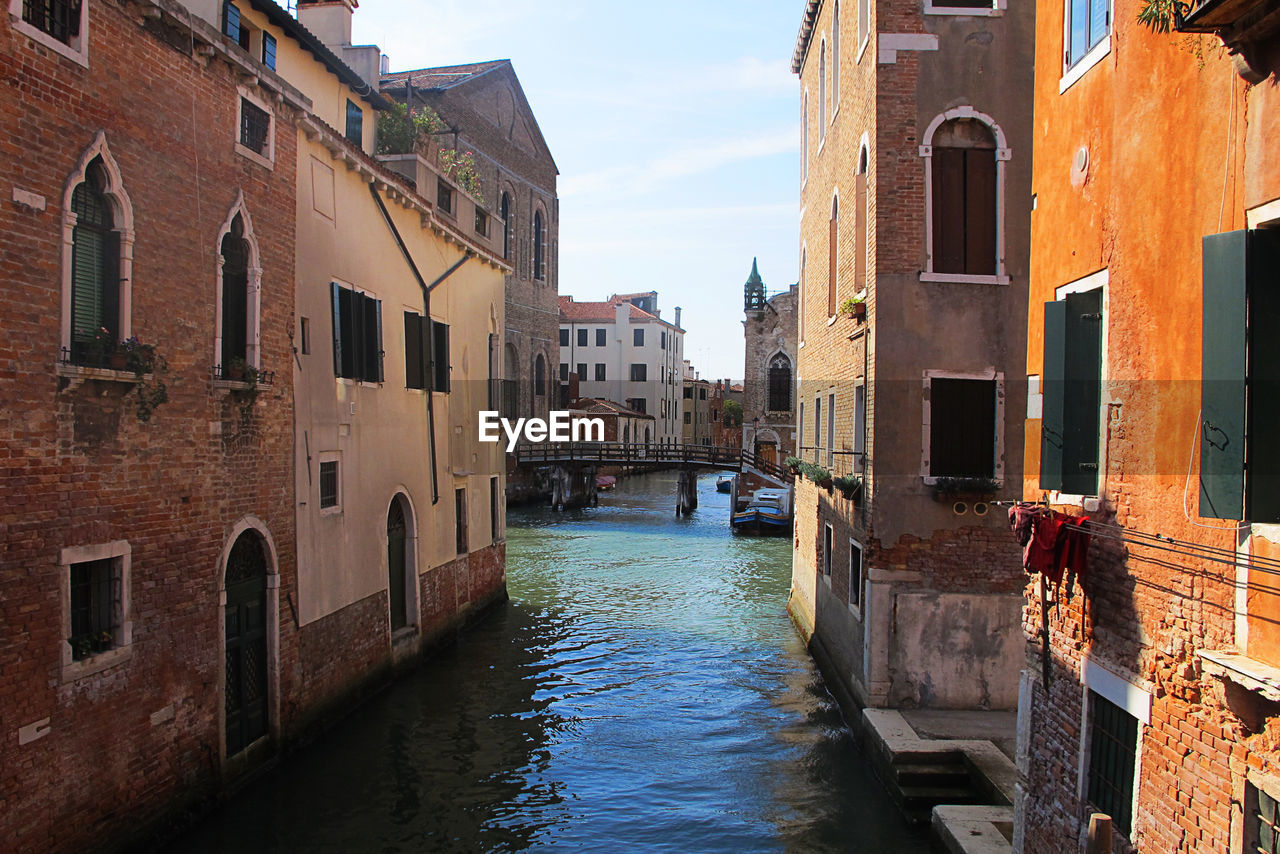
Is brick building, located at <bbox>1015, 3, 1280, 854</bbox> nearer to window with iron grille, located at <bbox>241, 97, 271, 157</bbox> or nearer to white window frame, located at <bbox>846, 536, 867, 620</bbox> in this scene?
white window frame, located at <bbox>846, 536, 867, 620</bbox>

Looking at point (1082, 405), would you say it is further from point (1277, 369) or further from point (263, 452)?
point (263, 452)

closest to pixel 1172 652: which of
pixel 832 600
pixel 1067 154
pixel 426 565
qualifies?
pixel 1067 154

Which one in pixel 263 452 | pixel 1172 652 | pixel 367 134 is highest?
pixel 367 134

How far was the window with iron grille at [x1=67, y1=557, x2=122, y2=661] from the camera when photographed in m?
6.76

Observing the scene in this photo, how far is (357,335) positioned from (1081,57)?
8.52 meters

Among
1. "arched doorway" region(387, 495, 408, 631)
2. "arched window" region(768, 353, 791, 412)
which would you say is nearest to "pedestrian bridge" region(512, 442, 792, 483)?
"arched window" region(768, 353, 791, 412)

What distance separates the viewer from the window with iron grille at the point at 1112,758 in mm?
4867

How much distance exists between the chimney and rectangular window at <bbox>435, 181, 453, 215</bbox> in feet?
12.1

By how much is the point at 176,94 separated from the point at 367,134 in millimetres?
8407

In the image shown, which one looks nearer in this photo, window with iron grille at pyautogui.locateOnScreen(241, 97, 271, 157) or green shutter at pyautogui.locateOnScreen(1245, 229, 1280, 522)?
green shutter at pyautogui.locateOnScreen(1245, 229, 1280, 522)

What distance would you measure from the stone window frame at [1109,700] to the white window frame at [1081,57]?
10.6 feet

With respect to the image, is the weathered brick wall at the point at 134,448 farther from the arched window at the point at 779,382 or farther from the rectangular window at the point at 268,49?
the arched window at the point at 779,382

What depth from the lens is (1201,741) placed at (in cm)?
416

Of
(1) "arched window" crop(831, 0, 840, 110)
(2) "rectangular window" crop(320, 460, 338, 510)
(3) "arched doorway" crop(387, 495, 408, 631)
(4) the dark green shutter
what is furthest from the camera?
(1) "arched window" crop(831, 0, 840, 110)
